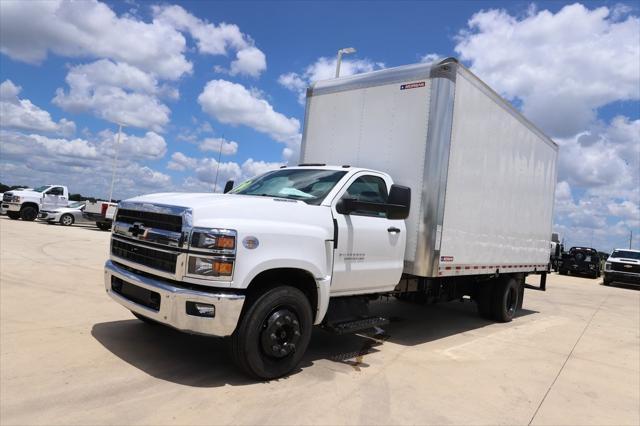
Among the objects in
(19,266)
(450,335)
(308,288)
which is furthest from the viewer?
(19,266)

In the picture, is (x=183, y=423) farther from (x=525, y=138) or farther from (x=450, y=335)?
(x=525, y=138)

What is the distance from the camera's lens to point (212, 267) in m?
3.71

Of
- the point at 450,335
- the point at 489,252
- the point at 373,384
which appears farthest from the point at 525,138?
the point at 373,384

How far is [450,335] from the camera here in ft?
23.0

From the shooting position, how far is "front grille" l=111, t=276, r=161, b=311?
13.0 ft

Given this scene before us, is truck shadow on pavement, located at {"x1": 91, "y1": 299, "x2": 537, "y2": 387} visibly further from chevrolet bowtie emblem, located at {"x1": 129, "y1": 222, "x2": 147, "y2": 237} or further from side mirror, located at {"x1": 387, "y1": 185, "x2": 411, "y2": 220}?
side mirror, located at {"x1": 387, "y1": 185, "x2": 411, "y2": 220}

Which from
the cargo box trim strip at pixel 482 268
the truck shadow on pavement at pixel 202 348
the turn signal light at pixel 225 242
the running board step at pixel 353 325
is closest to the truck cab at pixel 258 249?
the turn signal light at pixel 225 242

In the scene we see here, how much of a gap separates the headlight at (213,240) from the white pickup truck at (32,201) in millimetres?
23410

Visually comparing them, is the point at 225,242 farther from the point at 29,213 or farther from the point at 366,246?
the point at 29,213

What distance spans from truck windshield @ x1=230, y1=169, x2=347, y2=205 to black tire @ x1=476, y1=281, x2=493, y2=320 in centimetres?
468

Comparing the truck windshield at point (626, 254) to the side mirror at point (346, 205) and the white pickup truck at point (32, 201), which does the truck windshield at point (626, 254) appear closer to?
the side mirror at point (346, 205)

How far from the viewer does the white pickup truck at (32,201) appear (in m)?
22.8

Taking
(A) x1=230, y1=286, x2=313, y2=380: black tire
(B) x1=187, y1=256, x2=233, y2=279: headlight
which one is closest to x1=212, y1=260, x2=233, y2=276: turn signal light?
(B) x1=187, y1=256, x2=233, y2=279: headlight

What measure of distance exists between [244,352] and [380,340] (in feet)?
8.98
